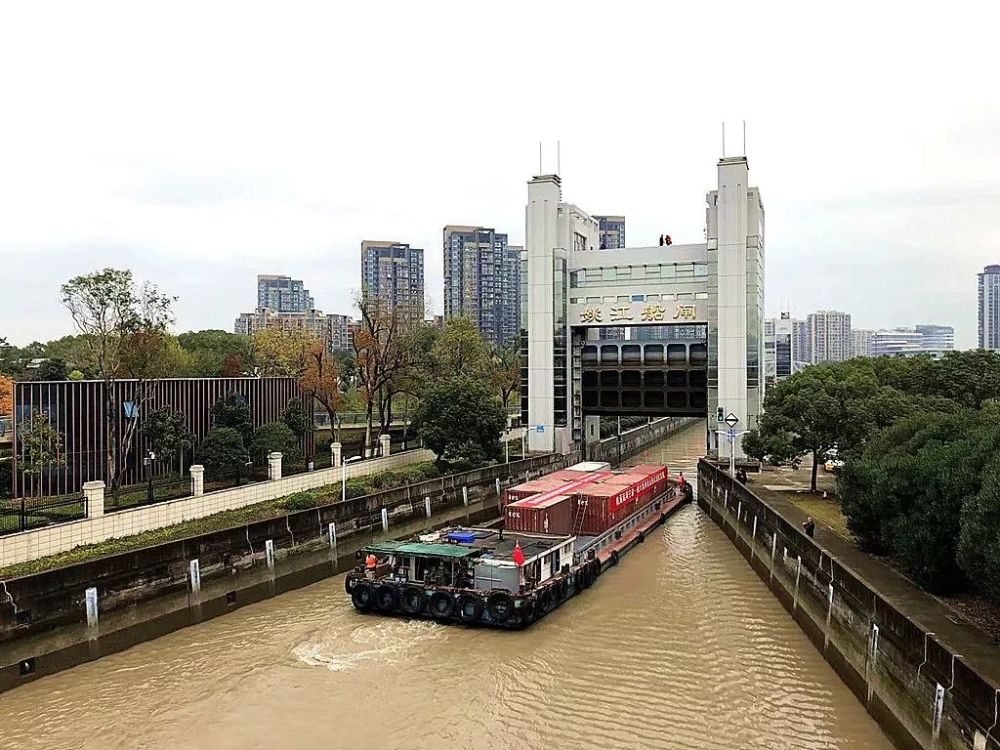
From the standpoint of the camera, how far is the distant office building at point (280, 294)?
130m

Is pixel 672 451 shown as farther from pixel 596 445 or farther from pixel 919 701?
pixel 919 701

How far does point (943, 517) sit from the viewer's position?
1513 cm

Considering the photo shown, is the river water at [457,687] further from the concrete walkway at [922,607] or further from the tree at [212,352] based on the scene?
the tree at [212,352]

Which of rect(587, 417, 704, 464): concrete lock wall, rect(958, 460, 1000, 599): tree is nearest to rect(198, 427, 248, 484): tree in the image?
rect(958, 460, 1000, 599): tree

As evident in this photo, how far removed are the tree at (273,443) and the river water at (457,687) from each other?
35.2ft

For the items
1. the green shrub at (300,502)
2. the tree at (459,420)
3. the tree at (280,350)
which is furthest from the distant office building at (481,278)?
the green shrub at (300,502)

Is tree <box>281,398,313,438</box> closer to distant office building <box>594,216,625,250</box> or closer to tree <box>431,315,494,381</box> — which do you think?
tree <box>431,315,494,381</box>

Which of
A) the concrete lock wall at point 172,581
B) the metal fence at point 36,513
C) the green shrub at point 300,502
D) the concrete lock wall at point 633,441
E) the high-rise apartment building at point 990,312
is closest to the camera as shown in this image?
the concrete lock wall at point 172,581

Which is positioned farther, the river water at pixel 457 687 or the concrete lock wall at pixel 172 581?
the concrete lock wall at pixel 172 581

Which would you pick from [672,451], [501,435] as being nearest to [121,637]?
[501,435]

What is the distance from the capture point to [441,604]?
60.8 ft

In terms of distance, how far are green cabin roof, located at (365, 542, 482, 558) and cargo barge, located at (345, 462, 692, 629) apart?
24 millimetres

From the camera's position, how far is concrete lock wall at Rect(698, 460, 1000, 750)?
10688mm

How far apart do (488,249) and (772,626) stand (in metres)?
94.3
